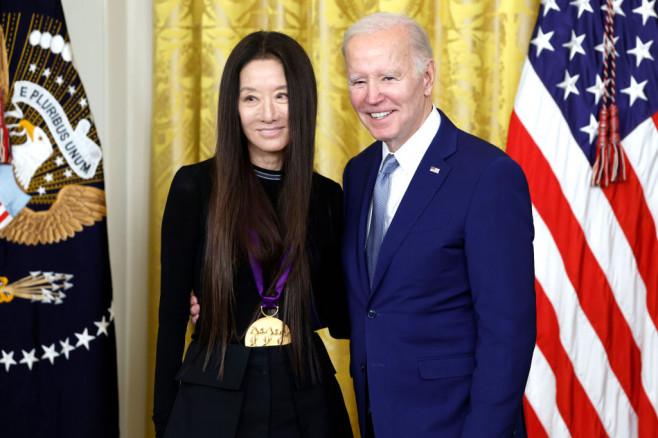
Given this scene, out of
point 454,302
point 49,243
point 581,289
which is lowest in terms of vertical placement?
point 581,289

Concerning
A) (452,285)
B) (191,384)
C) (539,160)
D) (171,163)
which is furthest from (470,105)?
(191,384)

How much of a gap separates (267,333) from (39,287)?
103cm

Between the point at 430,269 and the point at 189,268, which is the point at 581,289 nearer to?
the point at 430,269

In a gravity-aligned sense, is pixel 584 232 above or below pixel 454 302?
above

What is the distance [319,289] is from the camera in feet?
7.07

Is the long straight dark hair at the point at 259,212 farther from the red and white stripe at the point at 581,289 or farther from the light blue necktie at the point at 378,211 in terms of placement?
the red and white stripe at the point at 581,289

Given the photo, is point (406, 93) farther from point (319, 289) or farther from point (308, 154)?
point (319, 289)

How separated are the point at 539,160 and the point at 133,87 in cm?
189

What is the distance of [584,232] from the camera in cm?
309

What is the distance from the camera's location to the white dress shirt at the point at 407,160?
6.64 feet

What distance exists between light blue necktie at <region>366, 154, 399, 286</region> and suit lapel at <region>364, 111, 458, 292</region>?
0.22ft

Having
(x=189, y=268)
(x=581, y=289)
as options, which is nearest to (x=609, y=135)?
(x=581, y=289)

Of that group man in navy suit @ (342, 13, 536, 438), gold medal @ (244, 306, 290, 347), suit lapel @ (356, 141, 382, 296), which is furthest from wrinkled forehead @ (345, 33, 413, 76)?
gold medal @ (244, 306, 290, 347)

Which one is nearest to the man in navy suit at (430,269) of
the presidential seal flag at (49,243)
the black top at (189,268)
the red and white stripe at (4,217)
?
the black top at (189,268)
